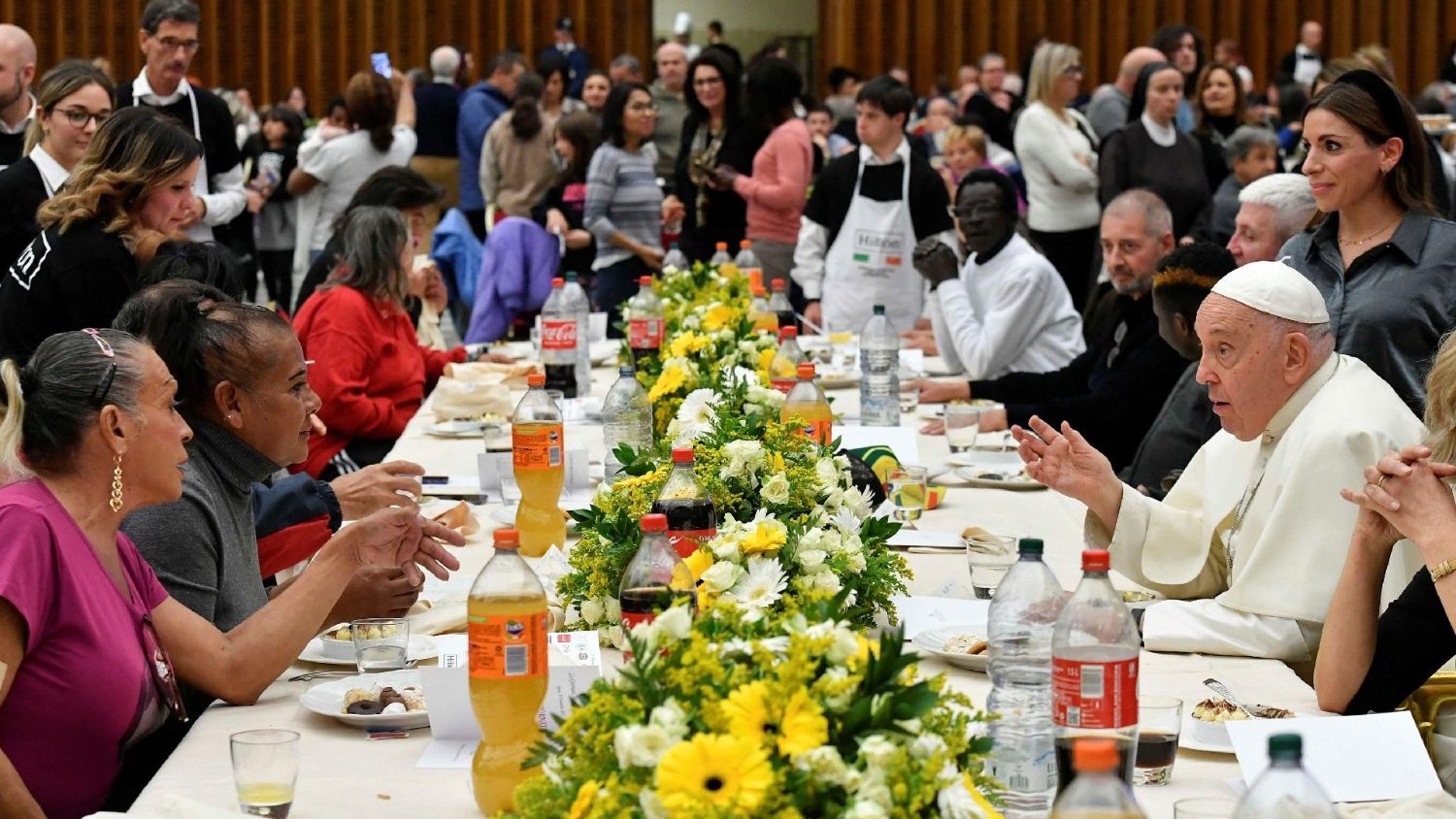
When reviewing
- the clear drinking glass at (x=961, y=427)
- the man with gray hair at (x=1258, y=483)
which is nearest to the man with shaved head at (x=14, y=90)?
Answer: the clear drinking glass at (x=961, y=427)

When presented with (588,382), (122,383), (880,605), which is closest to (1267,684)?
(880,605)

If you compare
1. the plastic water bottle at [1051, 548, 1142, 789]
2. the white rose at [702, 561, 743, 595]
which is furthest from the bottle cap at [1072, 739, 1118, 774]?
the white rose at [702, 561, 743, 595]

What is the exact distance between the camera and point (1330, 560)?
2.63 m

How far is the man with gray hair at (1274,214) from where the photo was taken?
4.38 meters

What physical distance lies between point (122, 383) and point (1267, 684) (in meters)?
1.57

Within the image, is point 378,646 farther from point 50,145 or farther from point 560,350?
point 50,145

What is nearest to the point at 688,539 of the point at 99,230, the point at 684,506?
the point at 684,506

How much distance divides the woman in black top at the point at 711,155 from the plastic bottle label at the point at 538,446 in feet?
15.2

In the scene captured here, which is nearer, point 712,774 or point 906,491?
point 712,774

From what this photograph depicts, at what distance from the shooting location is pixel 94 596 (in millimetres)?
2201

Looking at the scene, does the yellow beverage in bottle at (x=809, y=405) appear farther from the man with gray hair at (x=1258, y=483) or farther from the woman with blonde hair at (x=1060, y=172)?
the woman with blonde hair at (x=1060, y=172)

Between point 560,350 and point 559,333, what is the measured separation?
16 centimetres

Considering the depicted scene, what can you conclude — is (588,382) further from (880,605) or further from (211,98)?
(880,605)

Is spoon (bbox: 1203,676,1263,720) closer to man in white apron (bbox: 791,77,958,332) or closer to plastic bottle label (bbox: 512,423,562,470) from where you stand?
plastic bottle label (bbox: 512,423,562,470)
